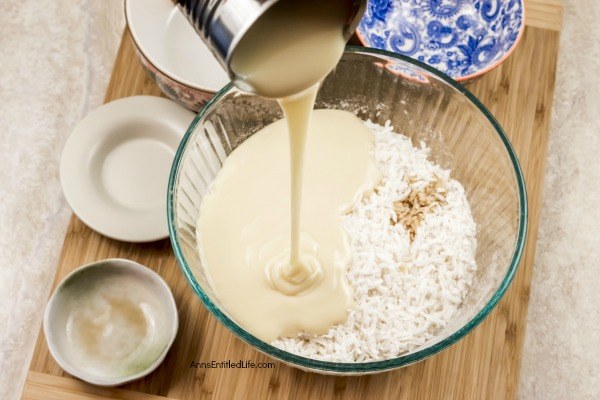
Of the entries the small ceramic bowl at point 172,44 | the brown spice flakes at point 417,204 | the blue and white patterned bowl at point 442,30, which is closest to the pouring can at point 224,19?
the brown spice flakes at point 417,204

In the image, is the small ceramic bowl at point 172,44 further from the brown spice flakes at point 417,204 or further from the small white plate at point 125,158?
the brown spice flakes at point 417,204

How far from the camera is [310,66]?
115 centimetres

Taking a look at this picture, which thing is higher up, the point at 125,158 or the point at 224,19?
the point at 224,19

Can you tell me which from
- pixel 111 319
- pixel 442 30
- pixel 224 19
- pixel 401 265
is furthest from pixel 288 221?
pixel 442 30

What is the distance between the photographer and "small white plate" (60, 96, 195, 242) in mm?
1731

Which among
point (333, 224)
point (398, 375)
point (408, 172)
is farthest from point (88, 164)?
point (398, 375)

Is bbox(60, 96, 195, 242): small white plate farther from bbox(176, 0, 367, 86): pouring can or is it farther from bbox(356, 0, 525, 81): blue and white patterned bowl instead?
bbox(176, 0, 367, 86): pouring can

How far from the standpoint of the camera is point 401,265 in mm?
1459

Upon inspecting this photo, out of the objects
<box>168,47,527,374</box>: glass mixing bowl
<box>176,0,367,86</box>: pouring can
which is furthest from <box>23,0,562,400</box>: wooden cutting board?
<box>176,0,367,86</box>: pouring can

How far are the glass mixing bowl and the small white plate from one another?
8.8 inches

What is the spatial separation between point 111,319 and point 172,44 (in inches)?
29.5

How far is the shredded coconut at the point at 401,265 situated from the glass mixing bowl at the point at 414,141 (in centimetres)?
5

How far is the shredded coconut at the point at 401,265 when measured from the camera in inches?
55.7

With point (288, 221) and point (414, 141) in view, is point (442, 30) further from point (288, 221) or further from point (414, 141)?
point (288, 221)
